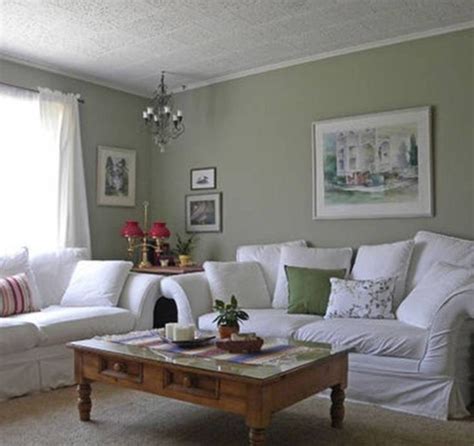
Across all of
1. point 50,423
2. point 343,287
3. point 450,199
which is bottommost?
point 50,423

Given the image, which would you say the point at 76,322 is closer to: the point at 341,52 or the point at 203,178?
the point at 203,178

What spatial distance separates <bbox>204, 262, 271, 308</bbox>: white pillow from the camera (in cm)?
435

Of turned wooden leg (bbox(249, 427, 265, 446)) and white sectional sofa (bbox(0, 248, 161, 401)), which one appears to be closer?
turned wooden leg (bbox(249, 427, 265, 446))

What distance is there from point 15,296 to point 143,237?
1.58 metres

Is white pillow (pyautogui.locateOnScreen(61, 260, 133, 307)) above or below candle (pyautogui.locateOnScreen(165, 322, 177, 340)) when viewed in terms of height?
above

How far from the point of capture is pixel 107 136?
5469 mm

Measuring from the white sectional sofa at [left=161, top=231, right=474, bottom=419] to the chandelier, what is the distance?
2235 mm

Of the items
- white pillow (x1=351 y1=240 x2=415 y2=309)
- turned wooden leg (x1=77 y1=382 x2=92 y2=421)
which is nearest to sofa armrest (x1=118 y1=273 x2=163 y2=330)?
turned wooden leg (x1=77 y1=382 x2=92 y2=421)

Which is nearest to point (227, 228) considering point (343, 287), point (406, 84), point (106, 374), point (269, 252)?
point (269, 252)

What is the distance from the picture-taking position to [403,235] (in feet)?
14.2

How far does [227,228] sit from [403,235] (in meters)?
1.67

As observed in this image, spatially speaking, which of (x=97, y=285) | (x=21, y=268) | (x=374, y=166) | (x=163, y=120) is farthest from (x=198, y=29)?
(x=21, y=268)

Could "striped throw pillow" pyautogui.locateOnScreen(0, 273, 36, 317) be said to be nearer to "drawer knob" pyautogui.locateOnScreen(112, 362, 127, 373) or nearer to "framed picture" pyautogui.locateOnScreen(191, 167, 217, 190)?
"drawer knob" pyautogui.locateOnScreen(112, 362, 127, 373)

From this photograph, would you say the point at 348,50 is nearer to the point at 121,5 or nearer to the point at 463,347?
the point at 121,5
